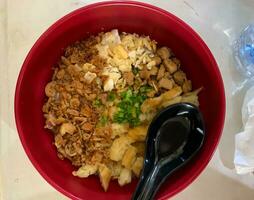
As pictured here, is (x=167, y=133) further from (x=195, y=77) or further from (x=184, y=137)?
(x=195, y=77)

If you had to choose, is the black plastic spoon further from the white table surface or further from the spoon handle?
the white table surface

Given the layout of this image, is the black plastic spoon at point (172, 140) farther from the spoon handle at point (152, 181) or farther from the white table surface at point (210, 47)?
the white table surface at point (210, 47)

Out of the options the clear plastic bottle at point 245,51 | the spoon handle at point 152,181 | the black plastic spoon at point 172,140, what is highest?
the clear plastic bottle at point 245,51

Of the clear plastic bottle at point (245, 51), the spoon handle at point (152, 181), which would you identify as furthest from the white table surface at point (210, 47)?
the spoon handle at point (152, 181)

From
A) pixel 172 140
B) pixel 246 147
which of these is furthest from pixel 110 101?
pixel 246 147

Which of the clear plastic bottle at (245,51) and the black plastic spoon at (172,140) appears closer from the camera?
the black plastic spoon at (172,140)

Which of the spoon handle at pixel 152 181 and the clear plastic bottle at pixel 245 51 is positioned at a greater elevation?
the clear plastic bottle at pixel 245 51

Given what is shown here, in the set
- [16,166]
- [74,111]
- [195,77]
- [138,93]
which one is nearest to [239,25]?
[195,77]

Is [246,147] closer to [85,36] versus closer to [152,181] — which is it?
[152,181]
